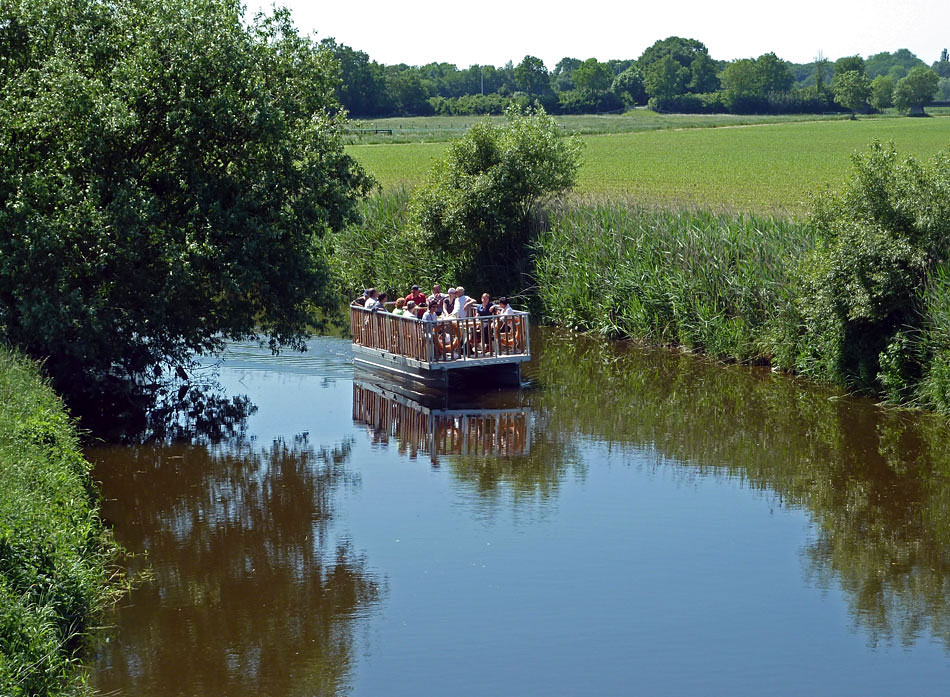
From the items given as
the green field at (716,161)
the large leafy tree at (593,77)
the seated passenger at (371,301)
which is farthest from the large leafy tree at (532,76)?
the seated passenger at (371,301)

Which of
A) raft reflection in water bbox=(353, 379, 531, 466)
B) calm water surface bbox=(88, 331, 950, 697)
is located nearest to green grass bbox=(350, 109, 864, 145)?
raft reflection in water bbox=(353, 379, 531, 466)

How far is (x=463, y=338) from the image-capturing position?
71.3 ft

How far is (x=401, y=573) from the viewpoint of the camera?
12484 mm

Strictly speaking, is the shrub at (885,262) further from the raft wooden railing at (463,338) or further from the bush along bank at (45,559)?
the bush along bank at (45,559)

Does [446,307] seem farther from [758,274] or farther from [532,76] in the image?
[532,76]

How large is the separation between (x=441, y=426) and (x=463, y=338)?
2.44 meters

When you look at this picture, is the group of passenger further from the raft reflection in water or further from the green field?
the green field

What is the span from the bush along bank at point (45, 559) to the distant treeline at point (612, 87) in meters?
88.0

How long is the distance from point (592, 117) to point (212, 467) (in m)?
101

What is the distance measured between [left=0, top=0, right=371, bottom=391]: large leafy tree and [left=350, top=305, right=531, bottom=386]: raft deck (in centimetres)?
219

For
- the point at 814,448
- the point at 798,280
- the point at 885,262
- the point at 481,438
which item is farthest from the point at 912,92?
the point at 481,438

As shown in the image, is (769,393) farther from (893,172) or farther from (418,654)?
(418,654)

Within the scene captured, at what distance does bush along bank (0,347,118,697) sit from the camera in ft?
28.3

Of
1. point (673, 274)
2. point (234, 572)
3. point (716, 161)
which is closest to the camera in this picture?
point (234, 572)
